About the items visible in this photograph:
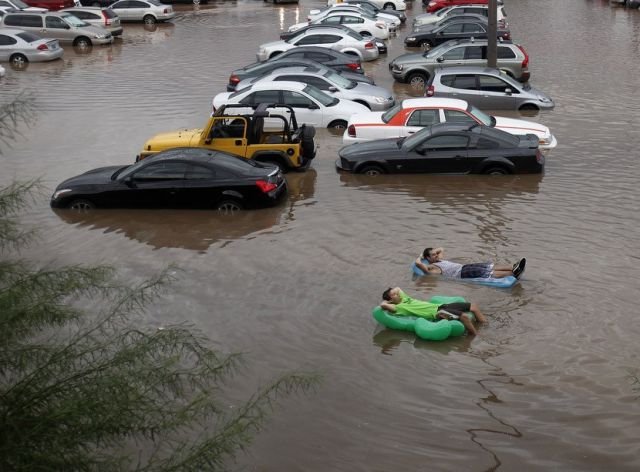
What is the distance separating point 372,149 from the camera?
20.2m

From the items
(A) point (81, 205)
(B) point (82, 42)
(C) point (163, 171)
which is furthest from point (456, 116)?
(B) point (82, 42)

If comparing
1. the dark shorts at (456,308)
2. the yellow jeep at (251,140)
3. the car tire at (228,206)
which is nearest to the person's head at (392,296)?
the dark shorts at (456,308)

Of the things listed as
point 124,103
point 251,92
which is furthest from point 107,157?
point 124,103

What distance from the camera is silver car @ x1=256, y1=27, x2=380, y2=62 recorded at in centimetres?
3206

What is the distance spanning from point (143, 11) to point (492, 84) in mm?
22927

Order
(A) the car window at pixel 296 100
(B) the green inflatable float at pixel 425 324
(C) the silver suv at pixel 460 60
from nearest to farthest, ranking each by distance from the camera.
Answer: (B) the green inflatable float at pixel 425 324 < (A) the car window at pixel 296 100 < (C) the silver suv at pixel 460 60

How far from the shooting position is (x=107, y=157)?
21844 millimetres

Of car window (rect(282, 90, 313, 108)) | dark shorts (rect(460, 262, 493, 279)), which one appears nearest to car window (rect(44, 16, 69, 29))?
car window (rect(282, 90, 313, 108))

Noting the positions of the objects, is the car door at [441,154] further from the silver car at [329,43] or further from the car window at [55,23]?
the car window at [55,23]

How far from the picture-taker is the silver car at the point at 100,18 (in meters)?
39.3

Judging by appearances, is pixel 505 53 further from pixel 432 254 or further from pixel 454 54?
pixel 432 254

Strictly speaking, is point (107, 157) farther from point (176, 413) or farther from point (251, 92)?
point (176, 413)

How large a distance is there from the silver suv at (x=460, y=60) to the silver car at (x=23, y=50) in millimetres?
12822

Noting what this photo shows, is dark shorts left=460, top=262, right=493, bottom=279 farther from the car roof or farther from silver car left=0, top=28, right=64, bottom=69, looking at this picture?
silver car left=0, top=28, right=64, bottom=69
